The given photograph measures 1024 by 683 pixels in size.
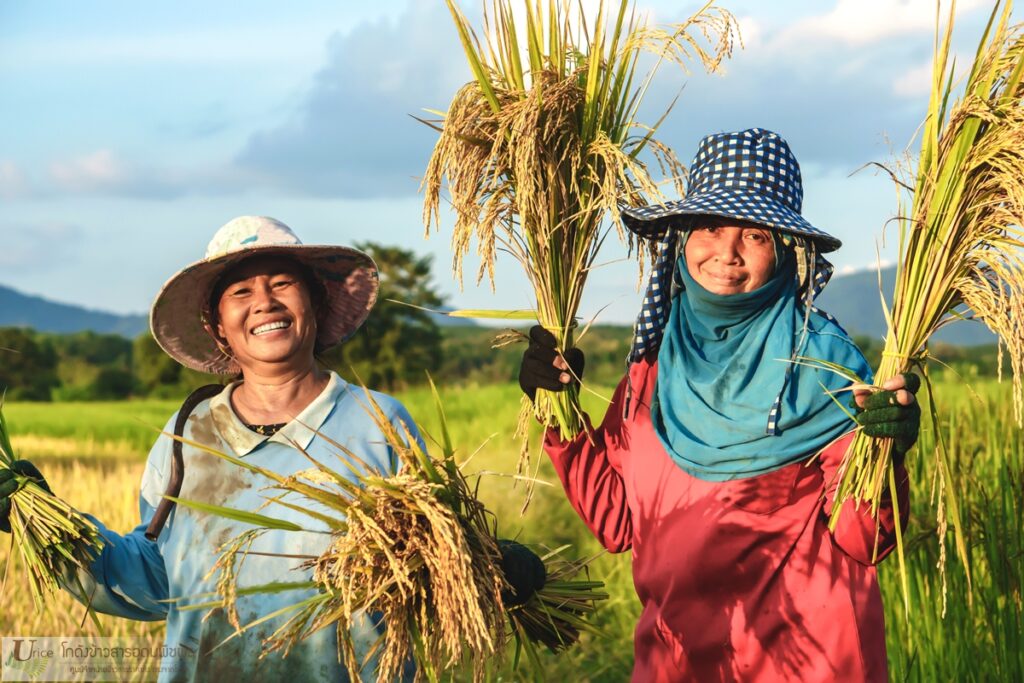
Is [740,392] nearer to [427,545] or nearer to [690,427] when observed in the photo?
[690,427]

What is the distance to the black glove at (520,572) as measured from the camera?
8.84 ft

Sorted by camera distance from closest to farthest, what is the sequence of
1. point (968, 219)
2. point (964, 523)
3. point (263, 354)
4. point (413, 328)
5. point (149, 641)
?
point (968, 219)
point (263, 354)
point (964, 523)
point (149, 641)
point (413, 328)

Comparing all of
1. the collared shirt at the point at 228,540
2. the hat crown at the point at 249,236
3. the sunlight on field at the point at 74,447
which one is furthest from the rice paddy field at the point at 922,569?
the sunlight on field at the point at 74,447

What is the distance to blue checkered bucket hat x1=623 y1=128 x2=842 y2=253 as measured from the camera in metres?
2.57

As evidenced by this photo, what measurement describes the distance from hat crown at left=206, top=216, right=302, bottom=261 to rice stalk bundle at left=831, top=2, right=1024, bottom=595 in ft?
5.15

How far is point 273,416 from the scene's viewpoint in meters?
3.09

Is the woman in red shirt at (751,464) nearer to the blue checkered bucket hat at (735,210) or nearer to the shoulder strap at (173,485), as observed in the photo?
the blue checkered bucket hat at (735,210)

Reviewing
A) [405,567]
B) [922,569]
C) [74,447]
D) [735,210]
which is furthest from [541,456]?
[74,447]

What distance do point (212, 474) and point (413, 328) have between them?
15.7 meters

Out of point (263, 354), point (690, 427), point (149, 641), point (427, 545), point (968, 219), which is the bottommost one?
point (149, 641)

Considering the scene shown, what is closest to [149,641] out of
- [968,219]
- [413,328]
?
[968,219]

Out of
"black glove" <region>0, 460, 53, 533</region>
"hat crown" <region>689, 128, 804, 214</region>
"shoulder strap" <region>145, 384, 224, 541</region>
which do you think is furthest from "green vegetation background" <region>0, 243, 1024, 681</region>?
"hat crown" <region>689, 128, 804, 214</region>

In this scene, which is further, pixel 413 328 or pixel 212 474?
pixel 413 328

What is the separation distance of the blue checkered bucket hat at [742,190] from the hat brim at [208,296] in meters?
0.87
